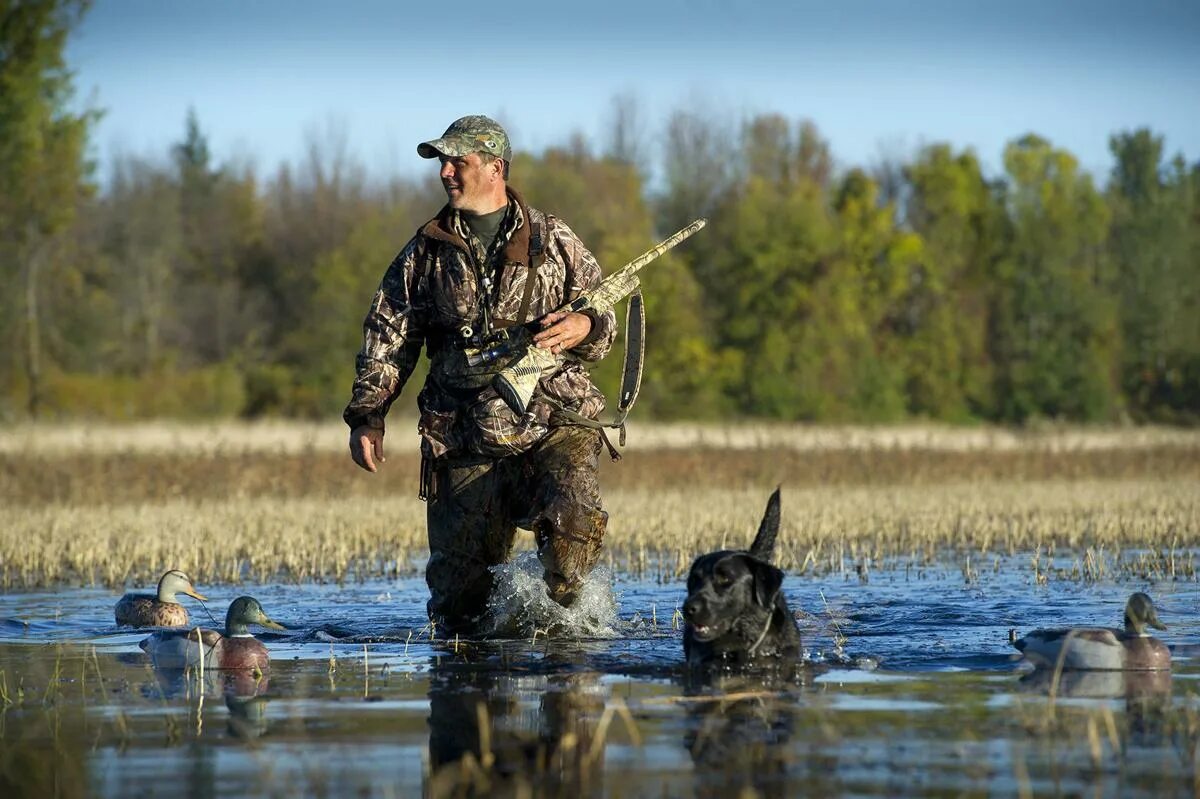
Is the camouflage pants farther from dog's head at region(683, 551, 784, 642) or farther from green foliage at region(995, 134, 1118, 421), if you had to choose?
green foliage at region(995, 134, 1118, 421)

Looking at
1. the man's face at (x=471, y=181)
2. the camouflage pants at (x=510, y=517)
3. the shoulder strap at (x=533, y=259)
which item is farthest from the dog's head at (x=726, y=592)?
the man's face at (x=471, y=181)

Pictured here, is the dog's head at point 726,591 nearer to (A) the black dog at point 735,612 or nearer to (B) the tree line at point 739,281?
(A) the black dog at point 735,612

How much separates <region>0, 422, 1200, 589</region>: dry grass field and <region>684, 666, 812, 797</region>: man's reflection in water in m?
4.23

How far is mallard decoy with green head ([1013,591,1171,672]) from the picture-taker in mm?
6000

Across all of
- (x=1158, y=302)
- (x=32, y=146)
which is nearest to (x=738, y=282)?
(x=1158, y=302)

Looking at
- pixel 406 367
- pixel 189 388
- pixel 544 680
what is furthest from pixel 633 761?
pixel 189 388

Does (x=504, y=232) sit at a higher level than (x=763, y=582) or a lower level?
higher

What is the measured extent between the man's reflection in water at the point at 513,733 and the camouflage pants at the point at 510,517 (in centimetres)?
100

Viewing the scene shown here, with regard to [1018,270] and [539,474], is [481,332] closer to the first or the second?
[539,474]

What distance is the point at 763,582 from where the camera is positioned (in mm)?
6336

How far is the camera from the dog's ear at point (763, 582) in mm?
6309

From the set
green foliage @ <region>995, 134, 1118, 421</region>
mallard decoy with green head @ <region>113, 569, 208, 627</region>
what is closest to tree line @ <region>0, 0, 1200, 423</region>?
green foliage @ <region>995, 134, 1118, 421</region>

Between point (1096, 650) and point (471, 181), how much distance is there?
3572 mm

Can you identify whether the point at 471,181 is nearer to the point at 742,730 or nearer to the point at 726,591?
the point at 726,591
